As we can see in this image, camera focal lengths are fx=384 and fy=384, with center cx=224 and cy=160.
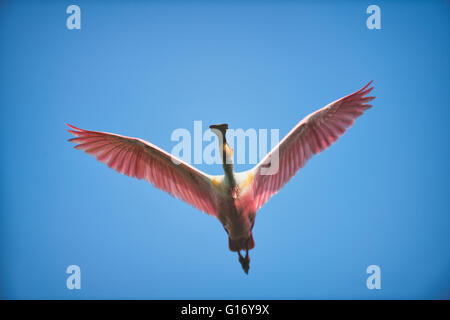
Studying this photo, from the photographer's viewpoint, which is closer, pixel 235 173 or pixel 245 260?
pixel 235 173

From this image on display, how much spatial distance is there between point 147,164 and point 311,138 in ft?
4.65

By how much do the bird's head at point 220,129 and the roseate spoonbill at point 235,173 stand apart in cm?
34

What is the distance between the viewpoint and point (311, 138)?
3.27m

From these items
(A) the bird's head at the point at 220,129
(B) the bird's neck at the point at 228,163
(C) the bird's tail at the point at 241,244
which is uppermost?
(A) the bird's head at the point at 220,129

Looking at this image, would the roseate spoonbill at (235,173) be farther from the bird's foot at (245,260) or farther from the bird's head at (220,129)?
the bird's head at (220,129)

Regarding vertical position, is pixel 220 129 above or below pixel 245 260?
above

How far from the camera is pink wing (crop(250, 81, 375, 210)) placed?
3186 millimetres

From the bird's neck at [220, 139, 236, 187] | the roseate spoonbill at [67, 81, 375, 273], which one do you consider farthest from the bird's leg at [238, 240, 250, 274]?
the bird's neck at [220, 139, 236, 187]

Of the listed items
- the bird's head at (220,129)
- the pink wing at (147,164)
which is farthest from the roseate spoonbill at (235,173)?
the bird's head at (220,129)

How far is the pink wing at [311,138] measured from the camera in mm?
3186

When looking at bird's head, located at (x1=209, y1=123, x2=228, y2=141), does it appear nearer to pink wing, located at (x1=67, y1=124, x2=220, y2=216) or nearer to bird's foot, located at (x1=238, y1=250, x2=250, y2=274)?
pink wing, located at (x1=67, y1=124, x2=220, y2=216)

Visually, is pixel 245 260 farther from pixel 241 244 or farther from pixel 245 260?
pixel 241 244

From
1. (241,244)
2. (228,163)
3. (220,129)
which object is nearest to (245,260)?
(241,244)
